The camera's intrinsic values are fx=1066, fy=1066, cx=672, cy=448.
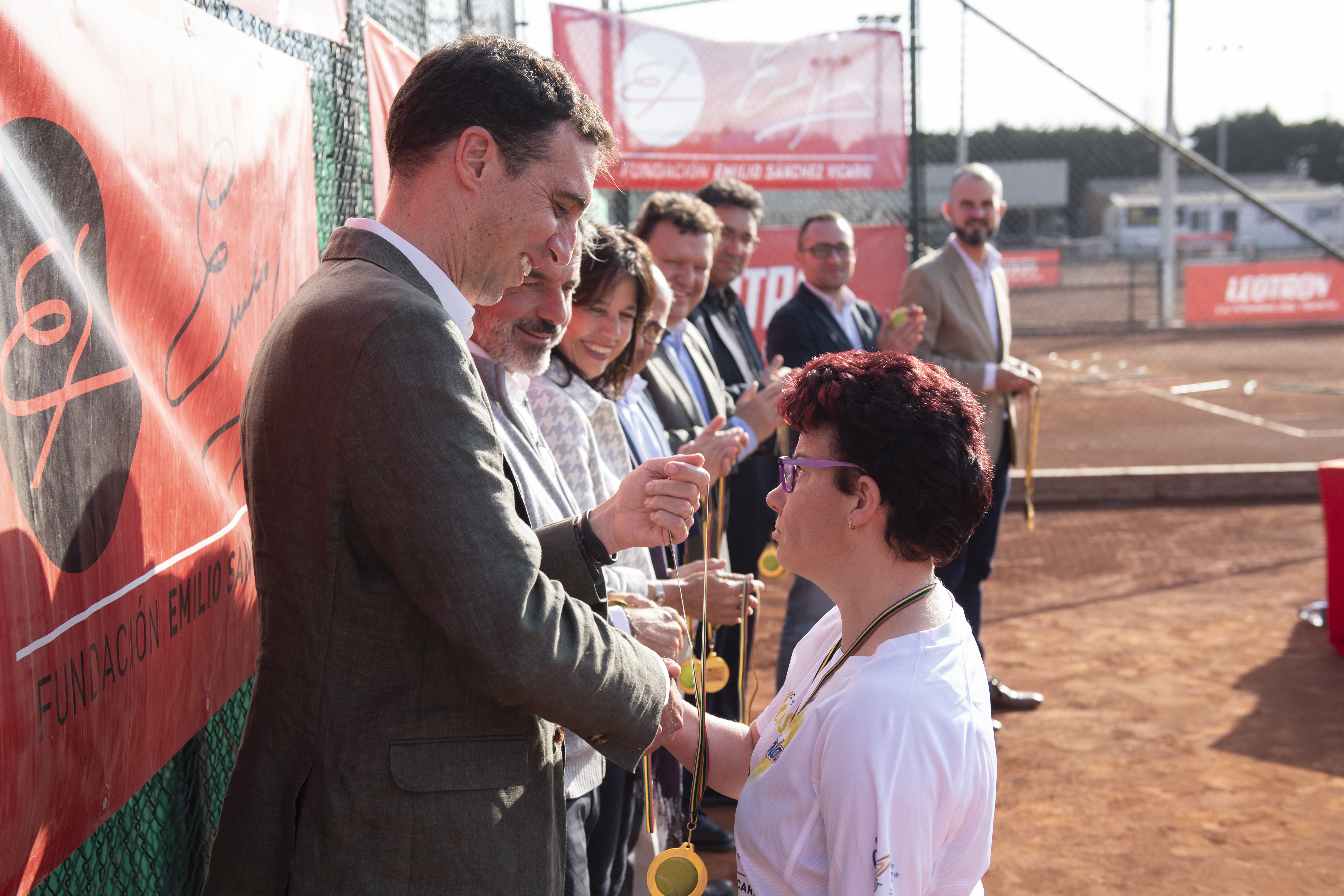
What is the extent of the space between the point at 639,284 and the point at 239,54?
3.67ft

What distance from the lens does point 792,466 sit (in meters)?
1.94

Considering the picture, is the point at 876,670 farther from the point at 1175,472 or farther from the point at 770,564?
the point at 1175,472

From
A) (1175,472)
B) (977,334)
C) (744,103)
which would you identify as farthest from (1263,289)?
(977,334)

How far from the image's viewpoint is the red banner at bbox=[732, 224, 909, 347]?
24.9ft

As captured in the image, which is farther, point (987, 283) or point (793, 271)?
point (793, 271)

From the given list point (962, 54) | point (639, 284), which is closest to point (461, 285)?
point (639, 284)

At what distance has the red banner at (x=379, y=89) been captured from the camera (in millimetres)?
3701

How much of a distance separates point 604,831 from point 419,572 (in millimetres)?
1307

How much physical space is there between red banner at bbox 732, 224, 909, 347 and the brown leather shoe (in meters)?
3.29

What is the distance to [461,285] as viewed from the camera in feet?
5.42

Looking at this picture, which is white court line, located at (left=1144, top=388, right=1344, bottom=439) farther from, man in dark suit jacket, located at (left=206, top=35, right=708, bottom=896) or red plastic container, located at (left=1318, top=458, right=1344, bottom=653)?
man in dark suit jacket, located at (left=206, top=35, right=708, bottom=896)

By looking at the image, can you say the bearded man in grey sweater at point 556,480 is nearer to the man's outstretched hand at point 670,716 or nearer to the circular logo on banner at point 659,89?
the man's outstretched hand at point 670,716

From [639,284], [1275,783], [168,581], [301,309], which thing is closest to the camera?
[301,309]

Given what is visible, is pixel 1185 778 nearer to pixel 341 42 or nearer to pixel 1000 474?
pixel 1000 474
